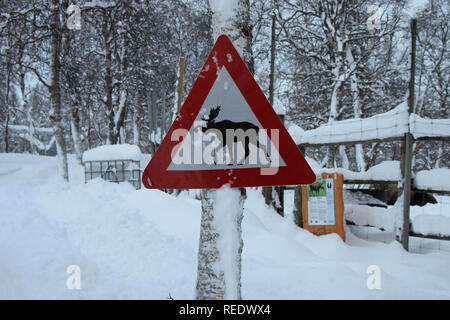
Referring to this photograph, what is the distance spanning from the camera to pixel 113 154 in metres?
10.9

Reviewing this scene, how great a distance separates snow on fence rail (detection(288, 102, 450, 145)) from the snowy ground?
5.20 feet

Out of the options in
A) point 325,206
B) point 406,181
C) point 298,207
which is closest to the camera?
point 406,181

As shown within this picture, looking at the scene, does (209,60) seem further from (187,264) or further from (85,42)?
(85,42)

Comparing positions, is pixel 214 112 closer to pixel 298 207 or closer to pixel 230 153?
pixel 230 153

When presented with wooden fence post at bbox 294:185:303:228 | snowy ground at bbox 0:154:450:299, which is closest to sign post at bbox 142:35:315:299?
snowy ground at bbox 0:154:450:299

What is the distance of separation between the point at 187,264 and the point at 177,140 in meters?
2.04

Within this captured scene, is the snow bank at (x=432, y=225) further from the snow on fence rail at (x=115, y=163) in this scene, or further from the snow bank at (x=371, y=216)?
the snow on fence rail at (x=115, y=163)

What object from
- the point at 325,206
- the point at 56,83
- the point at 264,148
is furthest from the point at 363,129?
the point at 56,83

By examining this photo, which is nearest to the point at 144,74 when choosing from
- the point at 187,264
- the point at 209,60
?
the point at 187,264

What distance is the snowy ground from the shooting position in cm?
268

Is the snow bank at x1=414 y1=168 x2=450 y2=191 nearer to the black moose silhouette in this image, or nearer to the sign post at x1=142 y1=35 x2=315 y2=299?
the sign post at x1=142 y1=35 x2=315 y2=299

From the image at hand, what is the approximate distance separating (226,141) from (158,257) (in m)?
2.25

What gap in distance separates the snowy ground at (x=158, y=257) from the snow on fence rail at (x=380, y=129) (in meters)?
1.58

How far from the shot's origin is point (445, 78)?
14.6m
